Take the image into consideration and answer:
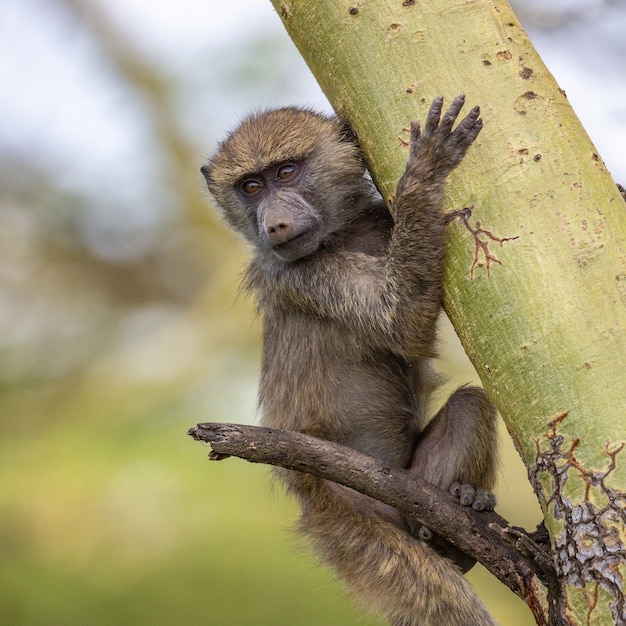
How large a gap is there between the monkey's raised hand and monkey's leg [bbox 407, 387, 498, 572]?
5.16ft

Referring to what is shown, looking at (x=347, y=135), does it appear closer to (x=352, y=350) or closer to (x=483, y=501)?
(x=352, y=350)

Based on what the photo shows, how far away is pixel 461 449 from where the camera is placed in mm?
4426

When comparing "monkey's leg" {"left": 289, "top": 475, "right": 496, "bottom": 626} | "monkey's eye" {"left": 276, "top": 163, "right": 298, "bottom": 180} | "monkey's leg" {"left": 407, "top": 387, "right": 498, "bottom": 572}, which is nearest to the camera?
"monkey's leg" {"left": 289, "top": 475, "right": 496, "bottom": 626}

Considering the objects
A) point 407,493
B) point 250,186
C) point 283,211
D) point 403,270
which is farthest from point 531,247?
point 250,186

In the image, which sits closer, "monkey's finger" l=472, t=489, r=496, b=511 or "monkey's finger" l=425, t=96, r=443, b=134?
"monkey's finger" l=425, t=96, r=443, b=134

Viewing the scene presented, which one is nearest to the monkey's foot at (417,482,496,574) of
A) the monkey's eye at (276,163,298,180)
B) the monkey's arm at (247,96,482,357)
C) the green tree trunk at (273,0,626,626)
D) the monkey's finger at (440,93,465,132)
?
the monkey's arm at (247,96,482,357)

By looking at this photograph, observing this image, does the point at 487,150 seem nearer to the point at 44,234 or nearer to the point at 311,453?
the point at 311,453

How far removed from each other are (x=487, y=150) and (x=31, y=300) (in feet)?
24.0

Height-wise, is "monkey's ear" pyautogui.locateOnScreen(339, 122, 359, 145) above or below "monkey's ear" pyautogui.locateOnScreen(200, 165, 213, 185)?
below

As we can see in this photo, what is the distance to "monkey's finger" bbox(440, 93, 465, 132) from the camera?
3.19 metres

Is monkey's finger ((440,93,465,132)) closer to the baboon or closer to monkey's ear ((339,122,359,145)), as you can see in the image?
the baboon

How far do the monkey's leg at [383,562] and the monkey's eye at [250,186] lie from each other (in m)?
1.72

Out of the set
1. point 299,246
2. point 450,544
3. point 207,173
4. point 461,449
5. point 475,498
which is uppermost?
point 207,173

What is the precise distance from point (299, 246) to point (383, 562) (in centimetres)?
169
